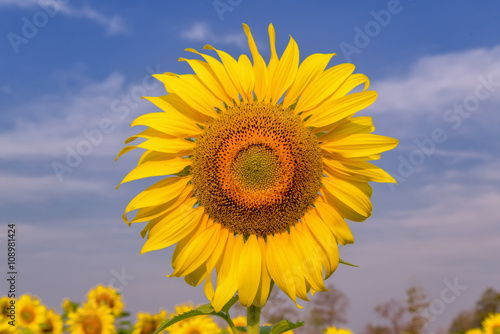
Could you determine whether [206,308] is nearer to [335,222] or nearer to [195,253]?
[195,253]

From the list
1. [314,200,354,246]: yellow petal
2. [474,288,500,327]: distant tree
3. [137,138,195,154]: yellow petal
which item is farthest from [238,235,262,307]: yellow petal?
[474,288,500,327]: distant tree

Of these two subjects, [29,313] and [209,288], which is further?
[29,313]

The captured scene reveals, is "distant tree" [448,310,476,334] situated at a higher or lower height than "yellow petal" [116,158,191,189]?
lower

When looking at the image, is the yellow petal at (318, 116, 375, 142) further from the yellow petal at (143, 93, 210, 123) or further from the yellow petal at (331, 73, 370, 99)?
the yellow petal at (143, 93, 210, 123)

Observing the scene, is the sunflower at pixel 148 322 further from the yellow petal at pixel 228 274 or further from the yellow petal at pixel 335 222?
the yellow petal at pixel 335 222

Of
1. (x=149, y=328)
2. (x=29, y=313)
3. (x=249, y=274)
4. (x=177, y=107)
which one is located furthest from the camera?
(x=29, y=313)

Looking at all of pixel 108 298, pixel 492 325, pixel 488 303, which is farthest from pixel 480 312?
pixel 108 298

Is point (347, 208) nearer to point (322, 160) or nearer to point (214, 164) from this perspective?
point (322, 160)
